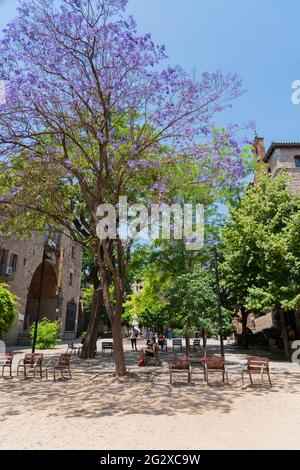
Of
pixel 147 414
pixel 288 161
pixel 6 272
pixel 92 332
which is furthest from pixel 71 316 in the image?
pixel 147 414

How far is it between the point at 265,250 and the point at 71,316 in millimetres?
28377

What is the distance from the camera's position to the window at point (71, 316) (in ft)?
127

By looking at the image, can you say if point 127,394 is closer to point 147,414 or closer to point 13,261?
point 147,414

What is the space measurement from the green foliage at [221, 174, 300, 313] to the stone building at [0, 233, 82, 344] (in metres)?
14.8

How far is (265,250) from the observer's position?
17.0 meters

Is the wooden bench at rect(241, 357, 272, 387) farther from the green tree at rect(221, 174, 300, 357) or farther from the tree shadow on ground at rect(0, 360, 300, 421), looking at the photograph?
the green tree at rect(221, 174, 300, 357)

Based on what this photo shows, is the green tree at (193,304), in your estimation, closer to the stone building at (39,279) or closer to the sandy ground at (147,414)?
the sandy ground at (147,414)

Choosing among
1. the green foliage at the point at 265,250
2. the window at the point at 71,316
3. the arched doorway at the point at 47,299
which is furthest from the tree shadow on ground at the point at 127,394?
the window at the point at 71,316

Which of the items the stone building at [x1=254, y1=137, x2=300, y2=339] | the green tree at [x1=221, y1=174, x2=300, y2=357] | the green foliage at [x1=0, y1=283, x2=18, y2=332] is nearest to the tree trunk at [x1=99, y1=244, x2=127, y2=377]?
the green tree at [x1=221, y1=174, x2=300, y2=357]

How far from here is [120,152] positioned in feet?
47.2

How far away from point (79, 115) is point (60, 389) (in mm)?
9069

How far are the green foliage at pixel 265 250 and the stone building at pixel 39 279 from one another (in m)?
14.8

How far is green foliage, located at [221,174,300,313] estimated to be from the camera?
16406 millimetres

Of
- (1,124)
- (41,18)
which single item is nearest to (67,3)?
(41,18)
